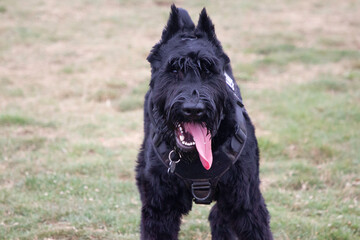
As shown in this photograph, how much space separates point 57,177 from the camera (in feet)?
19.5

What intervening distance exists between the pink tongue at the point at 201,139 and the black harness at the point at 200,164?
20cm

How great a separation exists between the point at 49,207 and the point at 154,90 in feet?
8.26

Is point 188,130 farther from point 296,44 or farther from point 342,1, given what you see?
point 342,1

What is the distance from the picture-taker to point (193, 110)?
3.02 meters

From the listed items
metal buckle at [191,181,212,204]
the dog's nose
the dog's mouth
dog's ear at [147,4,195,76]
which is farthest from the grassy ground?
the dog's nose

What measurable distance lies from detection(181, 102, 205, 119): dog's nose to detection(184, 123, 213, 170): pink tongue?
10 cm

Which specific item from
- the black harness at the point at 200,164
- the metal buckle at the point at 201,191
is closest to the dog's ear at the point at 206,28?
the black harness at the point at 200,164

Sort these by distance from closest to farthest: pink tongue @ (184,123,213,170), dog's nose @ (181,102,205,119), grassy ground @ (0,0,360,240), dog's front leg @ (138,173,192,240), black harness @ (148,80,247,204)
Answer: dog's nose @ (181,102,205,119) → pink tongue @ (184,123,213,170) → black harness @ (148,80,247,204) → dog's front leg @ (138,173,192,240) → grassy ground @ (0,0,360,240)

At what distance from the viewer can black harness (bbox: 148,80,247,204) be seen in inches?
133

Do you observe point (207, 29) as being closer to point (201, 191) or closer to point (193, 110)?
point (193, 110)

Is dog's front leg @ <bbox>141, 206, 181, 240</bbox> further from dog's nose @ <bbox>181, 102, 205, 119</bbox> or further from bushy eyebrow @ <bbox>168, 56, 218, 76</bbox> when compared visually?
bushy eyebrow @ <bbox>168, 56, 218, 76</bbox>

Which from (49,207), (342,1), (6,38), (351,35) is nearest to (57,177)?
(49,207)

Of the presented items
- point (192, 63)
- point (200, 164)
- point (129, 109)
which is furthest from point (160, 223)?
point (129, 109)

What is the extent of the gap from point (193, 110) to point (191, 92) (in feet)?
0.41
